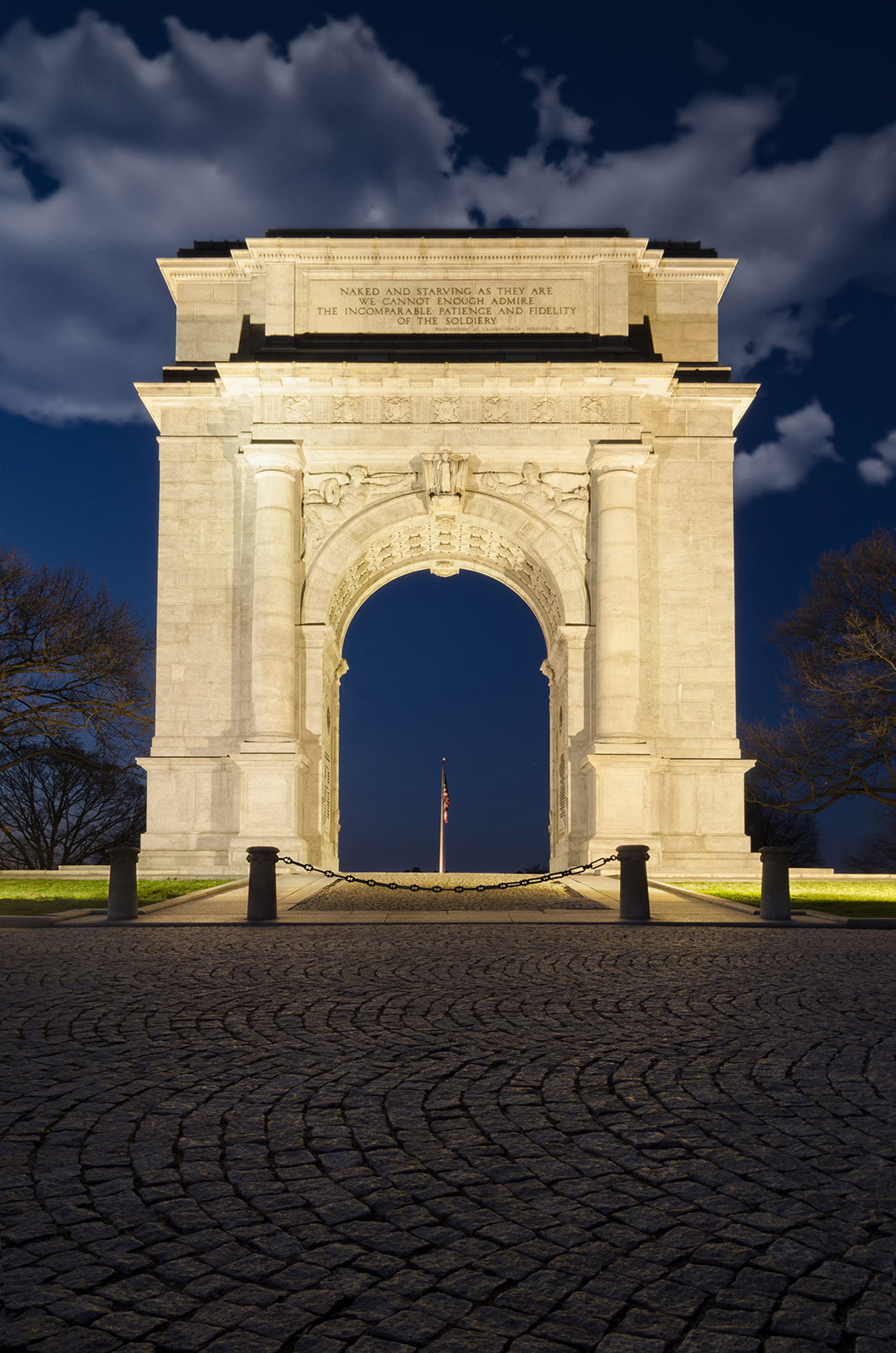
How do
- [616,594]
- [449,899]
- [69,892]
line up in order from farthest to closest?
[616,594] < [69,892] < [449,899]

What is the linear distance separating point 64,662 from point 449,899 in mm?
18313

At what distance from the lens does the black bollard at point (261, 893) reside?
516 inches

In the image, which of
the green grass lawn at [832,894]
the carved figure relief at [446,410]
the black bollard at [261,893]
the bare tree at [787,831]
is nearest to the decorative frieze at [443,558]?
the carved figure relief at [446,410]

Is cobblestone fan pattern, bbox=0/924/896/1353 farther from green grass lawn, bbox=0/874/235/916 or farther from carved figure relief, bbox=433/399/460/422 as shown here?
carved figure relief, bbox=433/399/460/422

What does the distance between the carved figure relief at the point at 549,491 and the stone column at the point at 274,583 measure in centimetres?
447

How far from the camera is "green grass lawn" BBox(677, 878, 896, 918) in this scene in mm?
14984

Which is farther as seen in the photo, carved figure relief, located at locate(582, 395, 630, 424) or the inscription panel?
the inscription panel

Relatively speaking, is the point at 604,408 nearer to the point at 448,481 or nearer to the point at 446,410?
the point at 446,410

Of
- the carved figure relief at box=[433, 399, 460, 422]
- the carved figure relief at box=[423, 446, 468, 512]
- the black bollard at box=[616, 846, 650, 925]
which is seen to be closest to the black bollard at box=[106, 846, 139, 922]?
the black bollard at box=[616, 846, 650, 925]

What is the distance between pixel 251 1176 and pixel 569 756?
786 inches

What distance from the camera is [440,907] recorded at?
15109mm

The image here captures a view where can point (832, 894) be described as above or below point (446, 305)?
below

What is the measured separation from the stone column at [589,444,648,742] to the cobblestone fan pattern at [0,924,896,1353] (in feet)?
47.3

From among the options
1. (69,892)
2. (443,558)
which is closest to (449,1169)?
(69,892)
